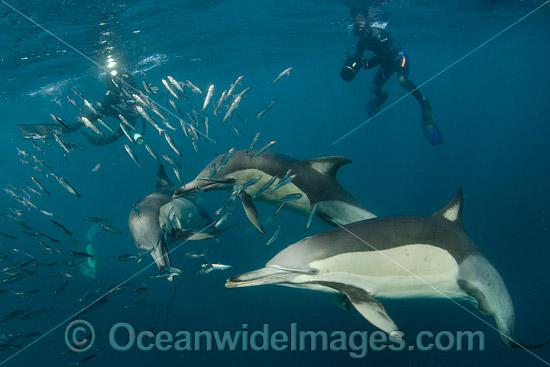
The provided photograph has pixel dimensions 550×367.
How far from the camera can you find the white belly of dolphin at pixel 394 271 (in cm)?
311

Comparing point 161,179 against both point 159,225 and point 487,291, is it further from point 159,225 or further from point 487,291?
point 487,291

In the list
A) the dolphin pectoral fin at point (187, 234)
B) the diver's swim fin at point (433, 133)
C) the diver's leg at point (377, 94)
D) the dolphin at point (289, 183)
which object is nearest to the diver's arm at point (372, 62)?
the diver's leg at point (377, 94)

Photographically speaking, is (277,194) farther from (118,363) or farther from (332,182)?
(118,363)

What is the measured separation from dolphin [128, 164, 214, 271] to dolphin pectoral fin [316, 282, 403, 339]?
8.14 feet

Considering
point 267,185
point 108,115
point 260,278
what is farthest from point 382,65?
point 260,278

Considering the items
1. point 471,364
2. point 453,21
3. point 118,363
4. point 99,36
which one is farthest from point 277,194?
point 453,21

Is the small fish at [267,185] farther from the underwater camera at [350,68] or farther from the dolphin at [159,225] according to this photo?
the underwater camera at [350,68]

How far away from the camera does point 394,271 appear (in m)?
3.23

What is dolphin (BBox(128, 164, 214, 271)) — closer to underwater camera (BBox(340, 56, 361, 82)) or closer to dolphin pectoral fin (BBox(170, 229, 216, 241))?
dolphin pectoral fin (BBox(170, 229, 216, 241))

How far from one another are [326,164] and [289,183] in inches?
27.8

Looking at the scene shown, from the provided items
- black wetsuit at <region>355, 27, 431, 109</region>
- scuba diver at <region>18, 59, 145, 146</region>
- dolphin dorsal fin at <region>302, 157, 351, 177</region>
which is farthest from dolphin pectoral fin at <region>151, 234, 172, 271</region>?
black wetsuit at <region>355, 27, 431, 109</region>

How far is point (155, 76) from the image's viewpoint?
29906 mm

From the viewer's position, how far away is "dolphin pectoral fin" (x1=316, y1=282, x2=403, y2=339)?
2.81 metres

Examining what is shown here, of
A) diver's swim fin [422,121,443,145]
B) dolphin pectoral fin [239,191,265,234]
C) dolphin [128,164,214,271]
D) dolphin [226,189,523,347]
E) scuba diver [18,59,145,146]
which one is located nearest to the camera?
dolphin [226,189,523,347]
